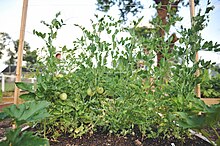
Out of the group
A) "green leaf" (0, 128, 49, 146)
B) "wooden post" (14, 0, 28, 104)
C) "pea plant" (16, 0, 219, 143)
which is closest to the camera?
"green leaf" (0, 128, 49, 146)

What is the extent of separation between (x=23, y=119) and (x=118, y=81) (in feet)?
2.54

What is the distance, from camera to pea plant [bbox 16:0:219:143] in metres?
1.33

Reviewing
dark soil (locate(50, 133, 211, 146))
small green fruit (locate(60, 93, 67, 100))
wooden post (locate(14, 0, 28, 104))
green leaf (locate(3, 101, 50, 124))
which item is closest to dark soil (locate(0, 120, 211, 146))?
dark soil (locate(50, 133, 211, 146))

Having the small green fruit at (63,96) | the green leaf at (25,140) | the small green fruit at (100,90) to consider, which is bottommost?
the green leaf at (25,140)

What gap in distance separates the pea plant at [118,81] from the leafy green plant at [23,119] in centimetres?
Result: 57

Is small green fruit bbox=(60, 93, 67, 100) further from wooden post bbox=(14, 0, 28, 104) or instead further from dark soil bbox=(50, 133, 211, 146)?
wooden post bbox=(14, 0, 28, 104)

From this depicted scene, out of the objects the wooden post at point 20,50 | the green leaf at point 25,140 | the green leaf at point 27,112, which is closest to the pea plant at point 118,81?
the wooden post at point 20,50

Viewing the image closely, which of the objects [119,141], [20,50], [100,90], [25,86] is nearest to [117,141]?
[119,141]

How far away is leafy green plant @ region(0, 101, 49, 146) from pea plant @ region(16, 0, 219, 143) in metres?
0.57

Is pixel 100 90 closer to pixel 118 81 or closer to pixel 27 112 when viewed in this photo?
pixel 118 81

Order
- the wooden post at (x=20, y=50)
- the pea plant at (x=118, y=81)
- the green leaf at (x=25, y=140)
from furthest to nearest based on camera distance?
the wooden post at (x=20, y=50), the pea plant at (x=118, y=81), the green leaf at (x=25, y=140)

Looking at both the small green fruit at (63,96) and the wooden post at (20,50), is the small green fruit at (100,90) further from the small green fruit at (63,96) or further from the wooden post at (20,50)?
the wooden post at (20,50)

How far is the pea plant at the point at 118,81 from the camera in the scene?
133 centimetres

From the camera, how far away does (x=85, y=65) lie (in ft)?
5.00
